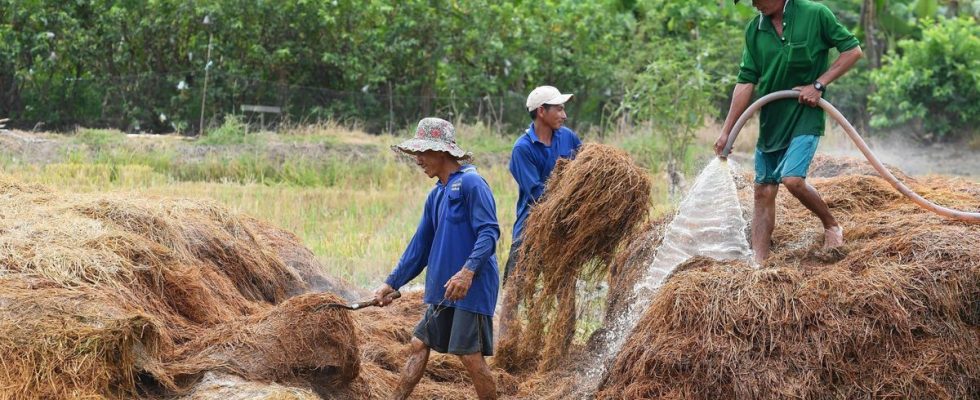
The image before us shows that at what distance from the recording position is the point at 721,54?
2128 cm

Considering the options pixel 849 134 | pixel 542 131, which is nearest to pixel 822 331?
pixel 849 134

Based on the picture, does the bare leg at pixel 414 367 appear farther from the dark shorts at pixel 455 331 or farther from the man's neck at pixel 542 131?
the man's neck at pixel 542 131

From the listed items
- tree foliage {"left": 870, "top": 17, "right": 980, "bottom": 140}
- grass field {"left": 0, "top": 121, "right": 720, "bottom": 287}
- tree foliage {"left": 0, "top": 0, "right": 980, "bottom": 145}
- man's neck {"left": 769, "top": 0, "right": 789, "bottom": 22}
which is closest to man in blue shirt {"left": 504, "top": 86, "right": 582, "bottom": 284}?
man's neck {"left": 769, "top": 0, "right": 789, "bottom": 22}

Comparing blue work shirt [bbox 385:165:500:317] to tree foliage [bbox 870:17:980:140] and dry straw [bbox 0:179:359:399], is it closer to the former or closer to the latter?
dry straw [bbox 0:179:359:399]

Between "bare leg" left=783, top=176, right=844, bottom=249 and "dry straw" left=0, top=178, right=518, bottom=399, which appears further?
"bare leg" left=783, top=176, right=844, bottom=249

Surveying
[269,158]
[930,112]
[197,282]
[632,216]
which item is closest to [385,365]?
[197,282]

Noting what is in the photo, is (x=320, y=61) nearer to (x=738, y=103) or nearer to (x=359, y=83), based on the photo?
(x=359, y=83)

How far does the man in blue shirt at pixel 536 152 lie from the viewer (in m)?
7.43

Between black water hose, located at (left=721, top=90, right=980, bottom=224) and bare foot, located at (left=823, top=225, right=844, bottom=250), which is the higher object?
black water hose, located at (left=721, top=90, right=980, bottom=224)

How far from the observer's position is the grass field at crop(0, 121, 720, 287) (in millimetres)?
11266

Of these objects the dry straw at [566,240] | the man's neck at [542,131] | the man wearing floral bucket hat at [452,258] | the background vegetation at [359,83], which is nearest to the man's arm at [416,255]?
the man wearing floral bucket hat at [452,258]

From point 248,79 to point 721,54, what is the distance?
8655mm

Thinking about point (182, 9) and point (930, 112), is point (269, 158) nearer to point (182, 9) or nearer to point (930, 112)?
point (182, 9)

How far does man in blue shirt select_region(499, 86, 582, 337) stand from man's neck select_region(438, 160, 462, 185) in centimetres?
137
